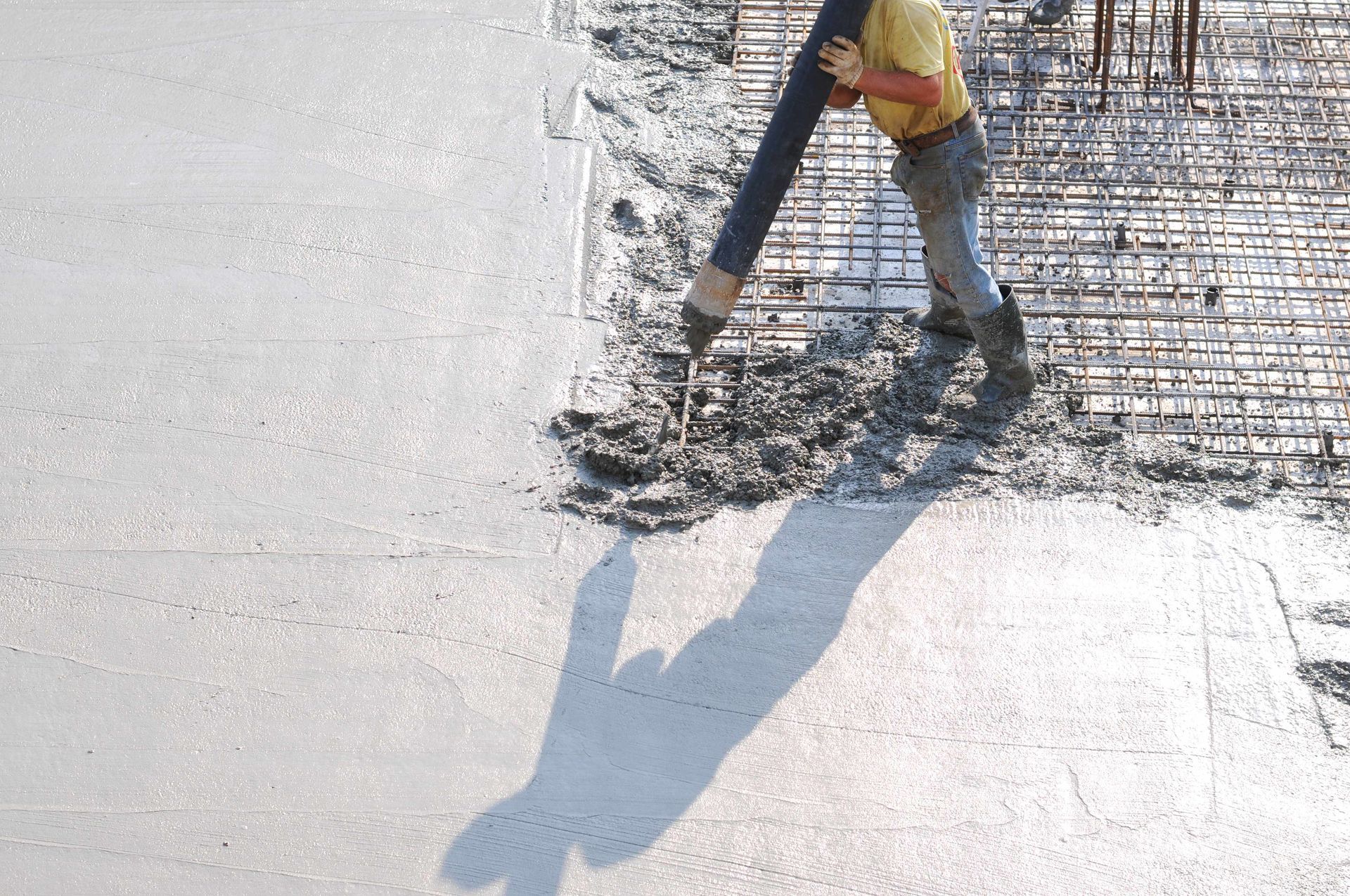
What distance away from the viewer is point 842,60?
3254mm

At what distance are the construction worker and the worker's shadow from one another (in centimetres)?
67

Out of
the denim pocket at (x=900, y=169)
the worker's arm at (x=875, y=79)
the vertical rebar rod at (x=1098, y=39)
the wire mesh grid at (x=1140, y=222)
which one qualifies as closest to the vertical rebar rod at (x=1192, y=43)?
the wire mesh grid at (x=1140, y=222)

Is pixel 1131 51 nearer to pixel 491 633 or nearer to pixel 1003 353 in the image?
pixel 1003 353

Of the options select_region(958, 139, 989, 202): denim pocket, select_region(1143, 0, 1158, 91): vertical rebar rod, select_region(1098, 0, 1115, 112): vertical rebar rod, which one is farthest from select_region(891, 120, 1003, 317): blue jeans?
select_region(1143, 0, 1158, 91): vertical rebar rod

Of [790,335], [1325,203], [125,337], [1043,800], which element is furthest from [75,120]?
[1325,203]

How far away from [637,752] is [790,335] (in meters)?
1.81

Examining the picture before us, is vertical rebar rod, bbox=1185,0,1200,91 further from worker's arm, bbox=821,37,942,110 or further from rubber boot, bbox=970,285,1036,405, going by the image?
worker's arm, bbox=821,37,942,110

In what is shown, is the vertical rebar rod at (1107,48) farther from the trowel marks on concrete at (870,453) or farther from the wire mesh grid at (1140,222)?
the trowel marks on concrete at (870,453)

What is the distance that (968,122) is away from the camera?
12.1ft

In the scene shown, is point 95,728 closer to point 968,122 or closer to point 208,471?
point 208,471

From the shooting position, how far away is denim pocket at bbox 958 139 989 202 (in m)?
3.69

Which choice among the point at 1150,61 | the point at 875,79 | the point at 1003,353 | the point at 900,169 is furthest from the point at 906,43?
the point at 1150,61

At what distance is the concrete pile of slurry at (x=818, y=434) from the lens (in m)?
3.72

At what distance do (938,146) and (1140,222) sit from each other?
152 centimetres
